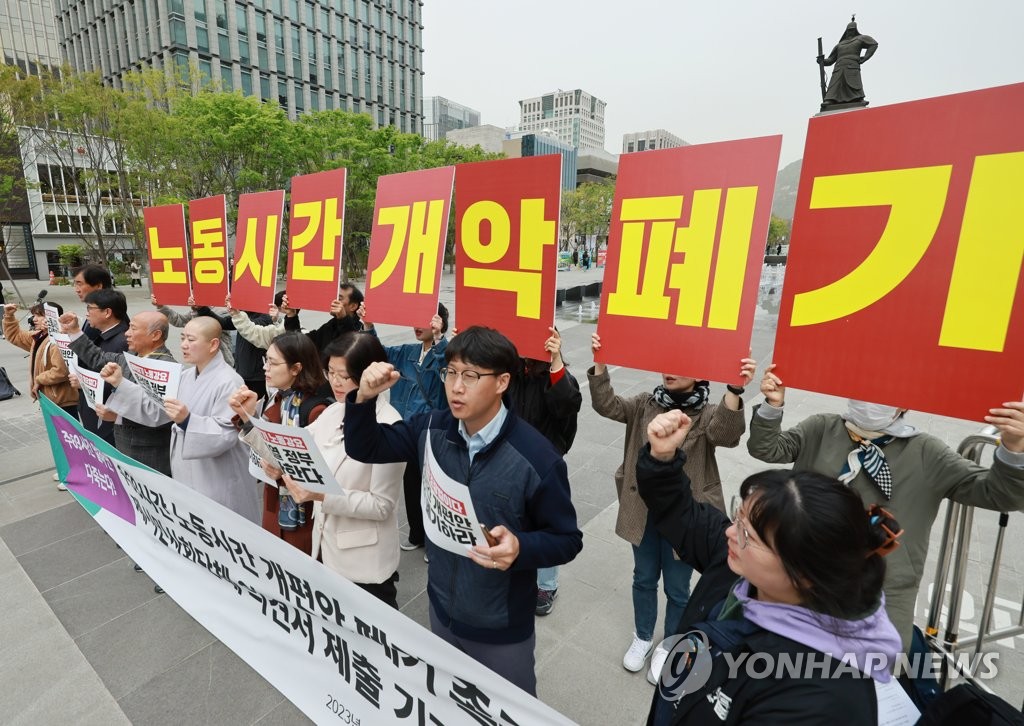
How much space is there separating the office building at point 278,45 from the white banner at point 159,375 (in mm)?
33253

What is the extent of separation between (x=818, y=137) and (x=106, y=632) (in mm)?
4259

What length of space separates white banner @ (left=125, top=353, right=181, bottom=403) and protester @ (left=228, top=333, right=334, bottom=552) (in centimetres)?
57

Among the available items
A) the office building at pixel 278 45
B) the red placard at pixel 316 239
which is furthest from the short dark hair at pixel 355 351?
the office building at pixel 278 45

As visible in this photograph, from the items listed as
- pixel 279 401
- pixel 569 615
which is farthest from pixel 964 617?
pixel 279 401

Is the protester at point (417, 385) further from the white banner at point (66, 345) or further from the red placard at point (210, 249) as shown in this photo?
the white banner at point (66, 345)

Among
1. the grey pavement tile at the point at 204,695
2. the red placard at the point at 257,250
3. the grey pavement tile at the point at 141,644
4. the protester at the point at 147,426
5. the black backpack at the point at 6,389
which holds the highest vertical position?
the red placard at the point at 257,250

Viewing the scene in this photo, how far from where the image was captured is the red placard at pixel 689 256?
6.70 ft

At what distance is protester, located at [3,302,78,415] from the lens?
15.0 feet

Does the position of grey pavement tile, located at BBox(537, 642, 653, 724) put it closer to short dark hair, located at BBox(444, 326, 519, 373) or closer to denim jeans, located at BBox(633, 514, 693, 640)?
denim jeans, located at BBox(633, 514, 693, 640)

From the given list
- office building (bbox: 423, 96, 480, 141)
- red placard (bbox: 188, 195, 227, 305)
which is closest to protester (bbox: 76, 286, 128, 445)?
red placard (bbox: 188, 195, 227, 305)

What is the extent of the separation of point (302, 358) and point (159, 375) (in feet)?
3.26

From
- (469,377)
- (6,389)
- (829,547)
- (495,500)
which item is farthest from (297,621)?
(6,389)

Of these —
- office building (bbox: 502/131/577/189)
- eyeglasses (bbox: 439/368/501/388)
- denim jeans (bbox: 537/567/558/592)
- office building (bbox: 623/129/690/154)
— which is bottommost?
denim jeans (bbox: 537/567/558/592)

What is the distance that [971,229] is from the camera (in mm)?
1626
